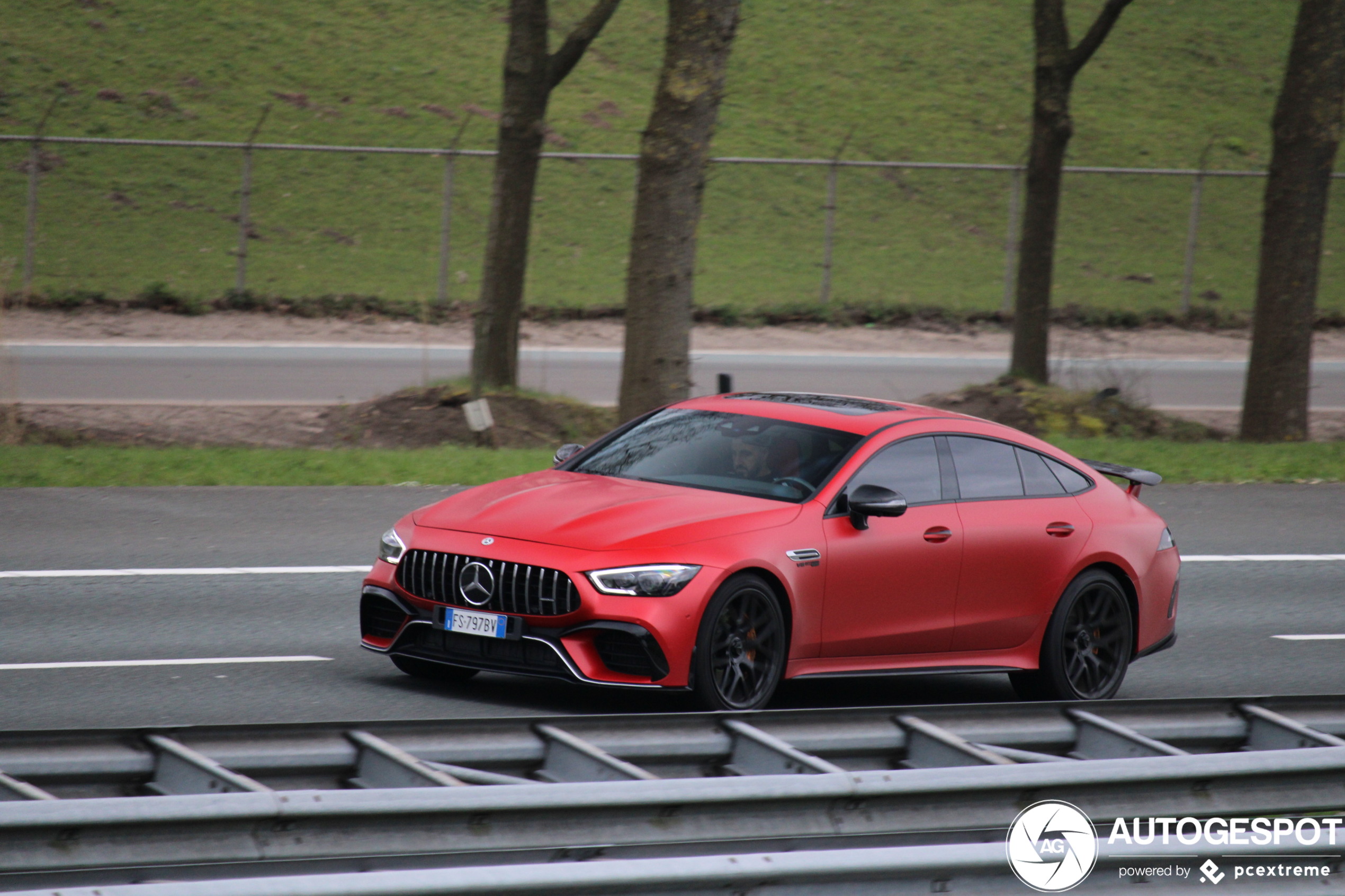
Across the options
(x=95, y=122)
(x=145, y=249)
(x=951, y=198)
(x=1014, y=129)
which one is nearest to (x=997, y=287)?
(x=951, y=198)

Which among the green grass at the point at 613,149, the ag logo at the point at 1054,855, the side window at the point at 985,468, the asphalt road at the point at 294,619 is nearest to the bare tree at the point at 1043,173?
the asphalt road at the point at 294,619

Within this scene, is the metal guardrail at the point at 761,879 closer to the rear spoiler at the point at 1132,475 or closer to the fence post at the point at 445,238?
the rear spoiler at the point at 1132,475

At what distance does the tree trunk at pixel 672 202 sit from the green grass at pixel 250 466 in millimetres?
1781

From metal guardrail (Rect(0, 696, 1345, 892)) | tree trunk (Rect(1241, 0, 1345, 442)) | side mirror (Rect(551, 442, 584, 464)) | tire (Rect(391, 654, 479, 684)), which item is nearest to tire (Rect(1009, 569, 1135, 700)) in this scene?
metal guardrail (Rect(0, 696, 1345, 892))

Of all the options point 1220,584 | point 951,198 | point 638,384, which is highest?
point 951,198

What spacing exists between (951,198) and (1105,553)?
2977cm

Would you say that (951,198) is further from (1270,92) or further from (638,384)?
(638,384)

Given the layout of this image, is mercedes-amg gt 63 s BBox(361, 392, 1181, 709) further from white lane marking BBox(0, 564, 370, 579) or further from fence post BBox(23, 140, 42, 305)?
fence post BBox(23, 140, 42, 305)

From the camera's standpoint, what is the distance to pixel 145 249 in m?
29.7

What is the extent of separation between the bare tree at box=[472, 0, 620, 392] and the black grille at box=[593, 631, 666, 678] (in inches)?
441

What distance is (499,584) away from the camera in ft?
23.5

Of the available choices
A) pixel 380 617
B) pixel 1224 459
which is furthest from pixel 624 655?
pixel 1224 459

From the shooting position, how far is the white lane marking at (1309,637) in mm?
10469

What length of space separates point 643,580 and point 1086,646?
2867 millimetres
